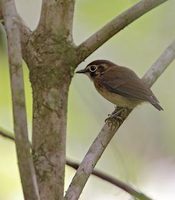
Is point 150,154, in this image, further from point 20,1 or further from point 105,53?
point 20,1

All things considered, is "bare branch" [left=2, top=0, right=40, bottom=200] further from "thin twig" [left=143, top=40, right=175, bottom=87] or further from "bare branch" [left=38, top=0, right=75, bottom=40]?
"thin twig" [left=143, top=40, right=175, bottom=87]

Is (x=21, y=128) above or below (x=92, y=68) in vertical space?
below

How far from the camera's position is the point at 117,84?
2.00 meters

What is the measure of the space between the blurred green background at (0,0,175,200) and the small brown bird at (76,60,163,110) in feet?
0.34

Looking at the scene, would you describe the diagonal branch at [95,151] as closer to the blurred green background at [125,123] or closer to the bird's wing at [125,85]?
the blurred green background at [125,123]

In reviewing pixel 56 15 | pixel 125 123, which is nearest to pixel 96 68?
pixel 125 123

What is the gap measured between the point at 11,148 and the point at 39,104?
1.82 ft

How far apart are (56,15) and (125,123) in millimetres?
627

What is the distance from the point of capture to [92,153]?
98 centimetres

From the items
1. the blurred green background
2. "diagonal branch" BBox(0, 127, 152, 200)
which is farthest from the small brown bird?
"diagonal branch" BBox(0, 127, 152, 200)


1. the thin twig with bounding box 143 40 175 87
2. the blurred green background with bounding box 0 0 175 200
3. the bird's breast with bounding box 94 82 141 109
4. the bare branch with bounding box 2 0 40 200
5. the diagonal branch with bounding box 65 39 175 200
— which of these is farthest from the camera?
the bird's breast with bounding box 94 82 141 109

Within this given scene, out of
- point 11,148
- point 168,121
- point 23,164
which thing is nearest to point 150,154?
point 168,121

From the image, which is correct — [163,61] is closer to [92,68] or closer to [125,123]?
[125,123]

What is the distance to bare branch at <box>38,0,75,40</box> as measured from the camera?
982mm
